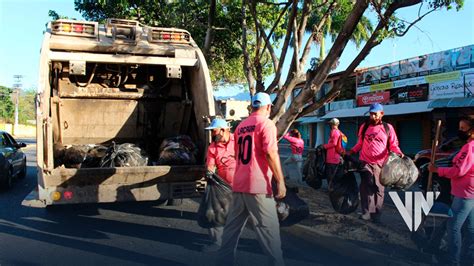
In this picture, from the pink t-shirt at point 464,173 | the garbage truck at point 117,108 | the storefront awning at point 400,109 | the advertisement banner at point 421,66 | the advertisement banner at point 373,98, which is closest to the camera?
the pink t-shirt at point 464,173

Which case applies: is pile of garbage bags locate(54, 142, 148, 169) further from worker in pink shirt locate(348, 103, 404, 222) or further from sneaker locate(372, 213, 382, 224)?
sneaker locate(372, 213, 382, 224)

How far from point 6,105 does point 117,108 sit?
235 feet

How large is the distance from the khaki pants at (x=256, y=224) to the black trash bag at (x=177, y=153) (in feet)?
7.22

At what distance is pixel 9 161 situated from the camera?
9.92m

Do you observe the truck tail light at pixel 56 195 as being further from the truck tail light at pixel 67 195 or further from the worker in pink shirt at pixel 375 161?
the worker in pink shirt at pixel 375 161

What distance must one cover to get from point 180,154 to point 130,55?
1.60m

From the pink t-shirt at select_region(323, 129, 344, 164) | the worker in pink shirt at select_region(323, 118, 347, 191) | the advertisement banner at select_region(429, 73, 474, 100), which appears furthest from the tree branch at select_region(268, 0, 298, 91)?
the advertisement banner at select_region(429, 73, 474, 100)

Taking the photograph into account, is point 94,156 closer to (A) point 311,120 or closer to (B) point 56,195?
(B) point 56,195

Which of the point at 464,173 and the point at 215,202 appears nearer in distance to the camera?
the point at 464,173

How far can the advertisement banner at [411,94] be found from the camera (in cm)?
2013

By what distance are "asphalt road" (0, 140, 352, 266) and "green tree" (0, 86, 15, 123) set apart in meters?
68.4

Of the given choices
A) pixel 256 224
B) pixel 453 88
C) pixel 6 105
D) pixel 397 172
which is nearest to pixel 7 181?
pixel 256 224

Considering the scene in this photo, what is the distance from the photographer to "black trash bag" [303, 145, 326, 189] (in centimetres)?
733

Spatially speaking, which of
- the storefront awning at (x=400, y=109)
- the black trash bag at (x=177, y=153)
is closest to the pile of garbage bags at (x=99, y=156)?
the black trash bag at (x=177, y=153)
